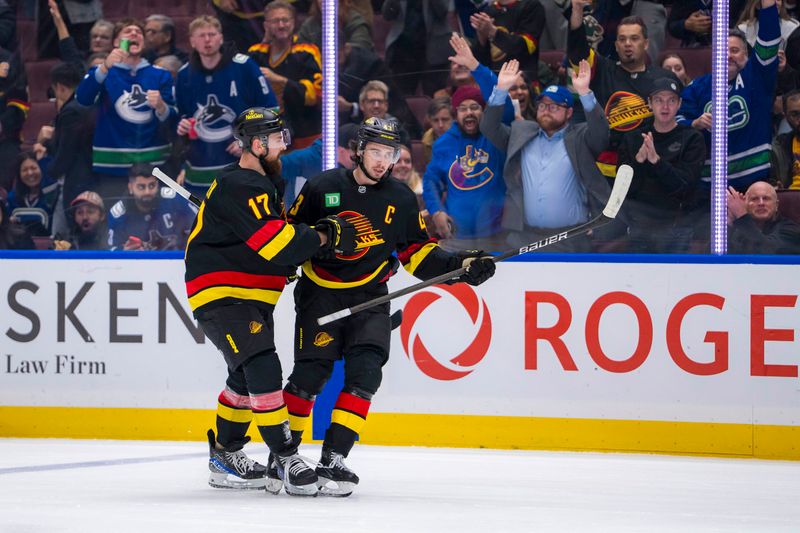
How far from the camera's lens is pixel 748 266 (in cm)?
482

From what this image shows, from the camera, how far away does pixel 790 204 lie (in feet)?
17.1

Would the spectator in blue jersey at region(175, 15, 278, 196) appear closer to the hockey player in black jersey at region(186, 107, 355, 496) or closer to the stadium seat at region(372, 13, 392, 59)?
the stadium seat at region(372, 13, 392, 59)

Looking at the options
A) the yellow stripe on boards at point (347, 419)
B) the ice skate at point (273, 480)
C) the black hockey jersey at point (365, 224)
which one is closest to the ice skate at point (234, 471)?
the ice skate at point (273, 480)

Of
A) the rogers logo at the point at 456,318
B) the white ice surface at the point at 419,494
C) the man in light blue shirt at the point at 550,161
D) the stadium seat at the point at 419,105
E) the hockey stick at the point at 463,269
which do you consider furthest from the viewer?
the stadium seat at the point at 419,105

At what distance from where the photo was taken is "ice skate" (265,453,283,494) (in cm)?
383

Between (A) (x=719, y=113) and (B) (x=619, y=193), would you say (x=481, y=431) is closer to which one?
(B) (x=619, y=193)

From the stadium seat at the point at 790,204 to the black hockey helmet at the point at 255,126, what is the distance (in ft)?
8.04

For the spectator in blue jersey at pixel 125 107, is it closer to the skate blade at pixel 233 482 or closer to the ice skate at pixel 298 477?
the skate blade at pixel 233 482

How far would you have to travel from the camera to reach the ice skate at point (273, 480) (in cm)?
383

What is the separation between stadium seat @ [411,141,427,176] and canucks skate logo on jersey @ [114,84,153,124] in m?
1.33

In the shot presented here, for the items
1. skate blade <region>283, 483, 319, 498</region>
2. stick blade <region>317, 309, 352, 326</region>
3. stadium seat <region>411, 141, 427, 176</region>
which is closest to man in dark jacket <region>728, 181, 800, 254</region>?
stadium seat <region>411, 141, 427, 176</region>

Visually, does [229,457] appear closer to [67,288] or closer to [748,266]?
[67,288]

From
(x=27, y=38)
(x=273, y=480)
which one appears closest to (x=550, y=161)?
(x=273, y=480)

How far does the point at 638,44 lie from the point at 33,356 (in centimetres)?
301
